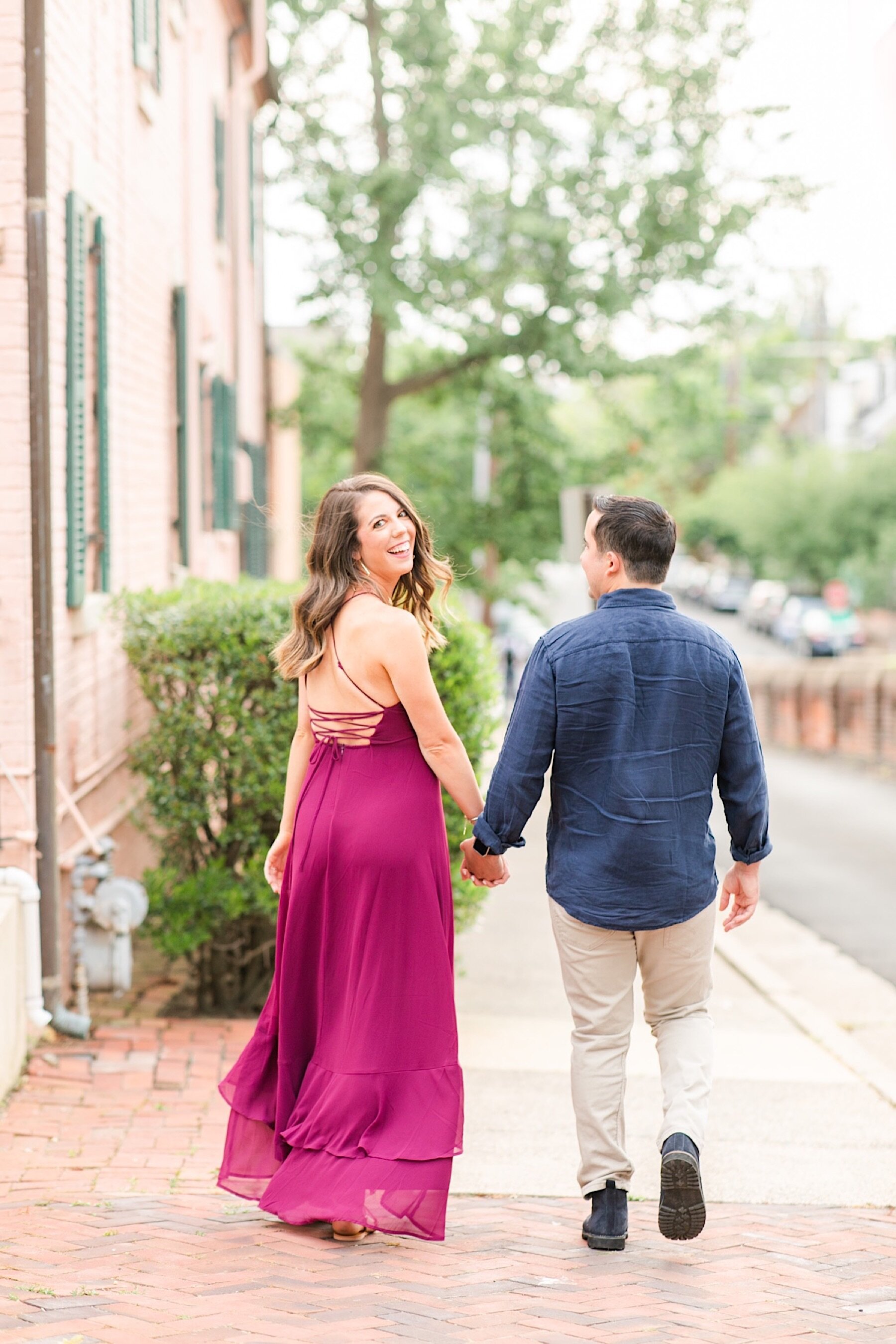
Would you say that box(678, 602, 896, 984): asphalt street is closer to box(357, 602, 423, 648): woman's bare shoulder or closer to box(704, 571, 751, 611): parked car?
box(357, 602, 423, 648): woman's bare shoulder

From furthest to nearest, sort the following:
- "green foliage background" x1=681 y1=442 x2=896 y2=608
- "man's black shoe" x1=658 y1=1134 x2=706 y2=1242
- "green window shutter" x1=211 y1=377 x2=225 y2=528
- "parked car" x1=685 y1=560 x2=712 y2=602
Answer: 1. "parked car" x1=685 y1=560 x2=712 y2=602
2. "green foliage background" x1=681 y1=442 x2=896 y2=608
3. "green window shutter" x1=211 y1=377 x2=225 y2=528
4. "man's black shoe" x1=658 y1=1134 x2=706 y2=1242

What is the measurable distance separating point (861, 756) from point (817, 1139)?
2028 centimetres

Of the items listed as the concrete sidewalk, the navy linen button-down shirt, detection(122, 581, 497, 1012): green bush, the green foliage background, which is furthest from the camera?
the green foliage background

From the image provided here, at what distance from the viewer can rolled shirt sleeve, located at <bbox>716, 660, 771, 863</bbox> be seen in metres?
4.09

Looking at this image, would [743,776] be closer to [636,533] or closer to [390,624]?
[636,533]

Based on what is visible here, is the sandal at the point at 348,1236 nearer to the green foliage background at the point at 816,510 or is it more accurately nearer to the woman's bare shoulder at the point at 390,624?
the woman's bare shoulder at the point at 390,624

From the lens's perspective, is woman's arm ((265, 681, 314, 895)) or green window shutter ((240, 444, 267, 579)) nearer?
woman's arm ((265, 681, 314, 895))

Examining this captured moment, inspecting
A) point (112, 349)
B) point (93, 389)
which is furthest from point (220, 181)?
point (93, 389)

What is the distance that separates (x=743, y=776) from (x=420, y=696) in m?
0.85

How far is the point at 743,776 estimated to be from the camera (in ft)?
13.5

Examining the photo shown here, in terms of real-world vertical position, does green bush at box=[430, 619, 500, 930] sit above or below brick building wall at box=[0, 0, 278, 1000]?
below

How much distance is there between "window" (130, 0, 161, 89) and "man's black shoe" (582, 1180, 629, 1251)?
7363 mm

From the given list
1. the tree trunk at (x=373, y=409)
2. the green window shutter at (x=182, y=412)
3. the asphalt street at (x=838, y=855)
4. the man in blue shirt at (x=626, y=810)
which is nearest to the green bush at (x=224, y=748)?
the man in blue shirt at (x=626, y=810)

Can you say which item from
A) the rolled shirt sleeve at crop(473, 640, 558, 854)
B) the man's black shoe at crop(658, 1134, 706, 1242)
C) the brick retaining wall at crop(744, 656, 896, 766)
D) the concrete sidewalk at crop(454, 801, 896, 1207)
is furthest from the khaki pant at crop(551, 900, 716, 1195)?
the brick retaining wall at crop(744, 656, 896, 766)
